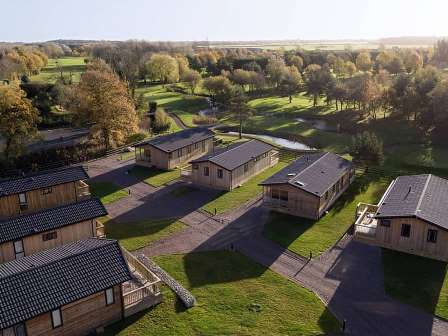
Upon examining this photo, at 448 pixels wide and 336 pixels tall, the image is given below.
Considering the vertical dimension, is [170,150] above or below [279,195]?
above

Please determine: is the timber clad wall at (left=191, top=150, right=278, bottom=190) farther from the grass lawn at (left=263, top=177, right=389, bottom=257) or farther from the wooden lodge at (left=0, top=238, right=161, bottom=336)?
the wooden lodge at (left=0, top=238, right=161, bottom=336)

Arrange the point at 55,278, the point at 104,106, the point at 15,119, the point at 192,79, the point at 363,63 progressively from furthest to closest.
→ the point at 363,63 → the point at 192,79 → the point at 104,106 → the point at 15,119 → the point at 55,278

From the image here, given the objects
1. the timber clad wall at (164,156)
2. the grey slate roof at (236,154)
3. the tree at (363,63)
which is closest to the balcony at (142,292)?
the grey slate roof at (236,154)

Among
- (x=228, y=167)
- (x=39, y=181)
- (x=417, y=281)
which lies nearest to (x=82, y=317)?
(x=39, y=181)

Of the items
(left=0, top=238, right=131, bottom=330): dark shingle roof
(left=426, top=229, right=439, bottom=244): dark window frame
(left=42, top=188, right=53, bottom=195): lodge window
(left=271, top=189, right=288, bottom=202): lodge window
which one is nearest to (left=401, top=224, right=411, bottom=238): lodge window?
(left=426, top=229, right=439, bottom=244): dark window frame

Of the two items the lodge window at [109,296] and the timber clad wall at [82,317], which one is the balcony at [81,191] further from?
the timber clad wall at [82,317]

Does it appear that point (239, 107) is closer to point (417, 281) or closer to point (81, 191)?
point (81, 191)

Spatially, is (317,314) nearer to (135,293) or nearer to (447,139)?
(135,293)

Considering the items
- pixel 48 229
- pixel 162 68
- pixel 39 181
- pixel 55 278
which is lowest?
pixel 48 229
